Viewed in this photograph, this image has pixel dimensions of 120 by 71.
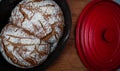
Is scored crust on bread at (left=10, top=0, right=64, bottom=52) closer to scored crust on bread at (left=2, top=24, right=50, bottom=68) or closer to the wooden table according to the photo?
scored crust on bread at (left=2, top=24, right=50, bottom=68)

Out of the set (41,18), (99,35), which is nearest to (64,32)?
(41,18)

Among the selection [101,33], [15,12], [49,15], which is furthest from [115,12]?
[15,12]

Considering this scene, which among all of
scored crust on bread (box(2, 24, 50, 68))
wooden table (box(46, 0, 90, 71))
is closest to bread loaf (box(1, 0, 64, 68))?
scored crust on bread (box(2, 24, 50, 68))

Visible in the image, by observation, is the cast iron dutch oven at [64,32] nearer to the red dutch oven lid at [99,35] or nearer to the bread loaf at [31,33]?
the bread loaf at [31,33]

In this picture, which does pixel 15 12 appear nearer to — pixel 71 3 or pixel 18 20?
pixel 18 20

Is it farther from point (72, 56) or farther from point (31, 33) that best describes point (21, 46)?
point (72, 56)
